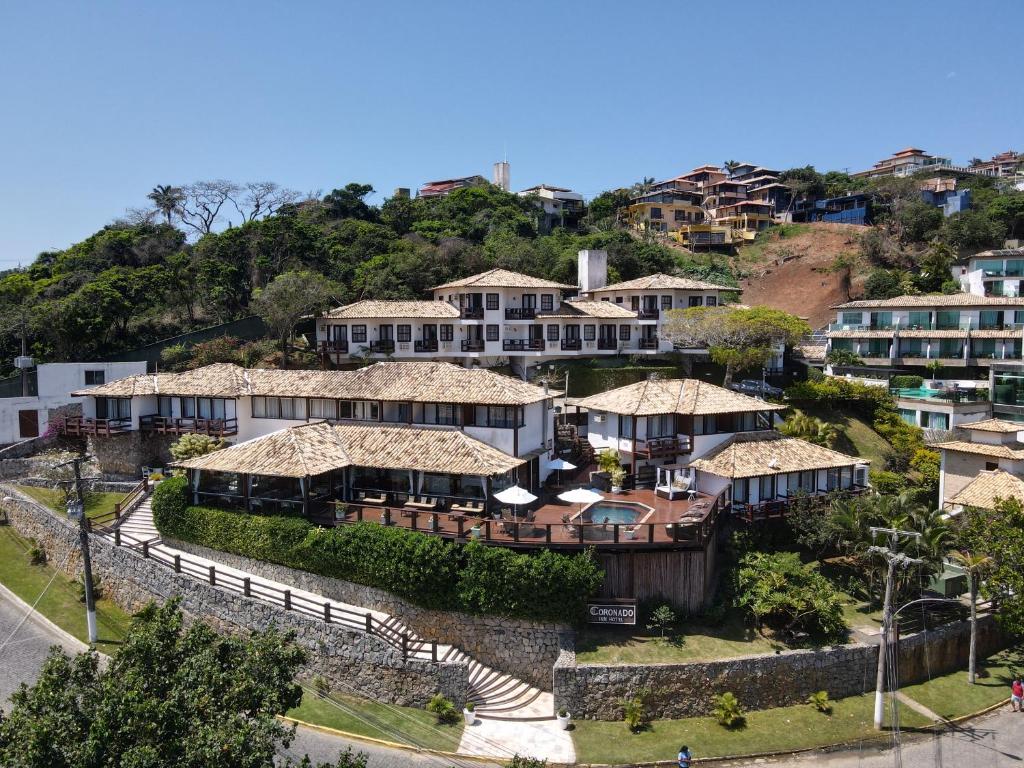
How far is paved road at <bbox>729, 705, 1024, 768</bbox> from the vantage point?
21.1 m

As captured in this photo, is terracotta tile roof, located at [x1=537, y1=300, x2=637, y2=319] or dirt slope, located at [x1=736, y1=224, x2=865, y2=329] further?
dirt slope, located at [x1=736, y1=224, x2=865, y2=329]

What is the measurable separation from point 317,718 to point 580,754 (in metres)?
8.78

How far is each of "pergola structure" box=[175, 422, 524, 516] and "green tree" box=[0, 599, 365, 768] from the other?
13297mm

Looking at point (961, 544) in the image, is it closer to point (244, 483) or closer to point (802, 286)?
point (244, 483)

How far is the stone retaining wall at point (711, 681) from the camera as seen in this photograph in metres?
22.6

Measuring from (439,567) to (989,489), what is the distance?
2675 centimetres

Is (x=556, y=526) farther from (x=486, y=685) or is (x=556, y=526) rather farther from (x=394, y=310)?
(x=394, y=310)

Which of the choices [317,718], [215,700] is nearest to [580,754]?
[317,718]

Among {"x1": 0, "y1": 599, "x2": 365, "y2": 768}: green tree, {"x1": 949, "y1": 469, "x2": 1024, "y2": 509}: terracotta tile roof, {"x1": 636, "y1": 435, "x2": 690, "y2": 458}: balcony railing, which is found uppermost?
{"x1": 636, "y1": 435, "x2": 690, "y2": 458}: balcony railing

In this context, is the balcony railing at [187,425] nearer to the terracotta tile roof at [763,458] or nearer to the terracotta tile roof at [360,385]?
the terracotta tile roof at [360,385]

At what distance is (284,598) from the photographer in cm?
2586

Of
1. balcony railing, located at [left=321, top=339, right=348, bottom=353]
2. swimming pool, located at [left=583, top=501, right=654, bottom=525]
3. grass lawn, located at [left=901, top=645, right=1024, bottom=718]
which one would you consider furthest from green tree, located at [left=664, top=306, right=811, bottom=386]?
balcony railing, located at [left=321, top=339, right=348, bottom=353]

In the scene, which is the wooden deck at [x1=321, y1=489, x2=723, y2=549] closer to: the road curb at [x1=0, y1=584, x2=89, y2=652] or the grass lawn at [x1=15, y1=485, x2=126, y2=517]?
the road curb at [x1=0, y1=584, x2=89, y2=652]

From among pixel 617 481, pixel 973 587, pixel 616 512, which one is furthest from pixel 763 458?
pixel 973 587
